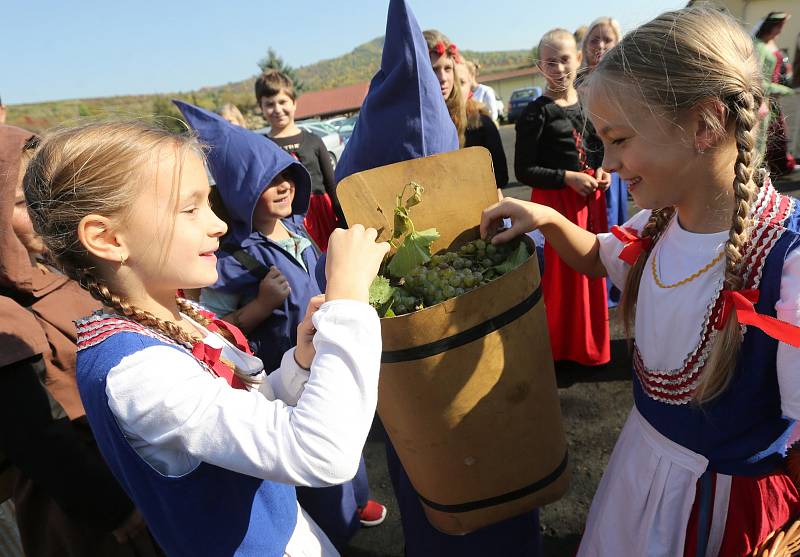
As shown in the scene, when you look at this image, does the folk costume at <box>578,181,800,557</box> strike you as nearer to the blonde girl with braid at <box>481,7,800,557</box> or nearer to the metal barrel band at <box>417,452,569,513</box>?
the blonde girl with braid at <box>481,7,800,557</box>

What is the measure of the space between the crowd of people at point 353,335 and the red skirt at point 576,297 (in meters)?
1.67

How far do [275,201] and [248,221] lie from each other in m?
0.18

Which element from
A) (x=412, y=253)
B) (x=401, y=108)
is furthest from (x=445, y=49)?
(x=412, y=253)

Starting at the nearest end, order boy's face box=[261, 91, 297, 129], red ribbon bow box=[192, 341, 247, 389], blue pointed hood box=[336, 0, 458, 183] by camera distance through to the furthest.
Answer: red ribbon bow box=[192, 341, 247, 389]
blue pointed hood box=[336, 0, 458, 183]
boy's face box=[261, 91, 297, 129]

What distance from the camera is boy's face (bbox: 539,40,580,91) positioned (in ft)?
10.3

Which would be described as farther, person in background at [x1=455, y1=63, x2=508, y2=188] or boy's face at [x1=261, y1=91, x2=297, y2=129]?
boy's face at [x1=261, y1=91, x2=297, y2=129]

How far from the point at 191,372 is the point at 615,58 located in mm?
1207

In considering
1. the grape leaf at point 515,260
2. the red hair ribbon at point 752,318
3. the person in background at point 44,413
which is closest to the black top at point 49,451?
the person in background at point 44,413

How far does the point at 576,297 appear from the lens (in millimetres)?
3264

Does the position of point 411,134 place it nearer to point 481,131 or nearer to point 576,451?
point 576,451

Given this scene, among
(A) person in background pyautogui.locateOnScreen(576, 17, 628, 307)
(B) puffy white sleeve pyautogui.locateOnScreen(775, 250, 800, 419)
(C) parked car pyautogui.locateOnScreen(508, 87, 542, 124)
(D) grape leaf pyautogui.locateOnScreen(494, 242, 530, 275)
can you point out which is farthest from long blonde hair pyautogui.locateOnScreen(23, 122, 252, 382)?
(C) parked car pyautogui.locateOnScreen(508, 87, 542, 124)

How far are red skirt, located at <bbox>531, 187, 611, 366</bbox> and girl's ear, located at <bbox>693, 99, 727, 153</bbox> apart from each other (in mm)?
2083

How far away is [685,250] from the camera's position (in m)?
1.22

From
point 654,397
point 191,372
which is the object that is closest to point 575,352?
point 654,397
